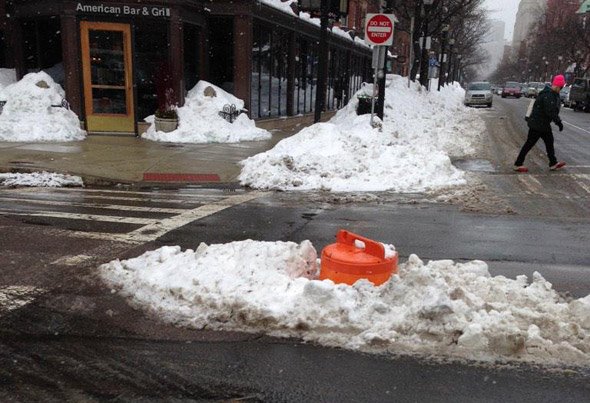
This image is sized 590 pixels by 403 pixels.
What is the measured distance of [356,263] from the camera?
14.0 ft

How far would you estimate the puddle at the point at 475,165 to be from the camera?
1180 cm

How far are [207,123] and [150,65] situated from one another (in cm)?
228

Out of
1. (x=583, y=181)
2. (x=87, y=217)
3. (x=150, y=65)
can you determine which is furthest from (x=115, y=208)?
(x=150, y=65)

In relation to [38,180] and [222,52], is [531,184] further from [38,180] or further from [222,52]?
[222,52]

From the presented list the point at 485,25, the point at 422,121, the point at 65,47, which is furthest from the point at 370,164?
the point at 485,25

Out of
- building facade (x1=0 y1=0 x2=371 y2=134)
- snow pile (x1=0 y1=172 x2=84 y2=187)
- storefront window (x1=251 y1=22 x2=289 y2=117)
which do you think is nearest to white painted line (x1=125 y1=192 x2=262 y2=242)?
snow pile (x1=0 y1=172 x2=84 y2=187)

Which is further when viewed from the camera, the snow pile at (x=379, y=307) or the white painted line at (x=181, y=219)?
the white painted line at (x=181, y=219)

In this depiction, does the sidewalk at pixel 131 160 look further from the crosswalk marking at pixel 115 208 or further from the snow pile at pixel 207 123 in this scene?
the crosswalk marking at pixel 115 208

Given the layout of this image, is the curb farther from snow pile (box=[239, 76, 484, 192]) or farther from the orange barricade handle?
the orange barricade handle

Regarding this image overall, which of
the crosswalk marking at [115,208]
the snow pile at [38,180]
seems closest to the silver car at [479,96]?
the crosswalk marking at [115,208]

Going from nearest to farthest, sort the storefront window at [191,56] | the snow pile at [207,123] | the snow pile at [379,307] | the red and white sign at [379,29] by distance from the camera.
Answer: the snow pile at [379,307] → the red and white sign at [379,29] → the snow pile at [207,123] → the storefront window at [191,56]

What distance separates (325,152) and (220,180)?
2313 mm

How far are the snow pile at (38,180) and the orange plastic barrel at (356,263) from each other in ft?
21.5

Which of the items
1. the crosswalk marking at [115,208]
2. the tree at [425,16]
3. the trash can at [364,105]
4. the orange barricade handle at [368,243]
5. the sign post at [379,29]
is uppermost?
the tree at [425,16]
